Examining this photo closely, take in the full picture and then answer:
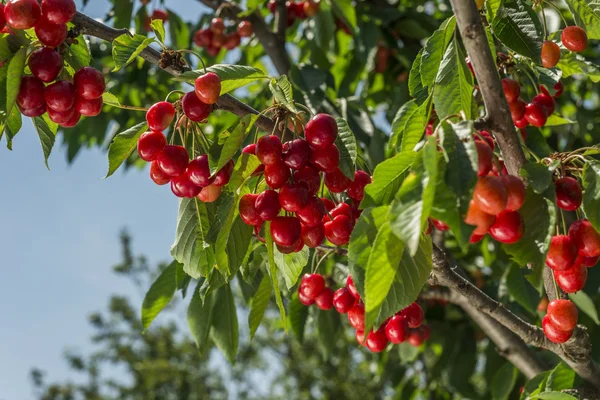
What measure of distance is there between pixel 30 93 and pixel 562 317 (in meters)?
1.05

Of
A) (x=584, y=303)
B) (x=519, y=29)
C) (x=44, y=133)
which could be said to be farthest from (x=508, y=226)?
(x=584, y=303)

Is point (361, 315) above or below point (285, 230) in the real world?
below

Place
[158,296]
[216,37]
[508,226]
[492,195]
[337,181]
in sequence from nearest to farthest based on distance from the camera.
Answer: [492,195]
[508,226]
[337,181]
[158,296]
[216,37]

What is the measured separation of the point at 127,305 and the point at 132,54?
39.9ft

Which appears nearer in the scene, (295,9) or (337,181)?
(337,181)

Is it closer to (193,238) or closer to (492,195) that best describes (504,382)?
(193,238)

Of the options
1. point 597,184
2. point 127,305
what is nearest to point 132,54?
point 597,184

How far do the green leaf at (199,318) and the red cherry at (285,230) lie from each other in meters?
0.88

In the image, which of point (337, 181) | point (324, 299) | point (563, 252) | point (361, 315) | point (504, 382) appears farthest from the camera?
point (504, 382)

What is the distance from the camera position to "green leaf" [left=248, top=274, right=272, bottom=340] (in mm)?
1711

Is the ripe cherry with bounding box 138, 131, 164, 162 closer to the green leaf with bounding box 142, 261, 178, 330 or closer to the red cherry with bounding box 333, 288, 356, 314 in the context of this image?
the red cherry with bounding box 333, 288, 356, 314

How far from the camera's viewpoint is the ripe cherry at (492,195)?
33.0 inches

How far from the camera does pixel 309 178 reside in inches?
46.3

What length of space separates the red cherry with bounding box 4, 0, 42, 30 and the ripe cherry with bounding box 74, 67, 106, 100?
12 centimetres
